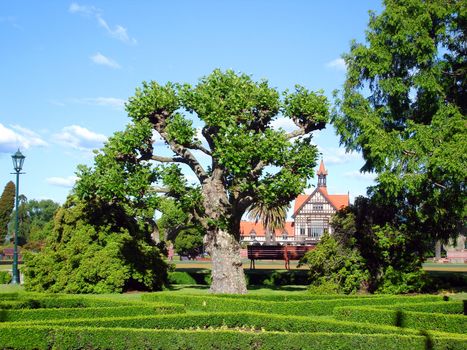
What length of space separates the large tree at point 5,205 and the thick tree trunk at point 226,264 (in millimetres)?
67336

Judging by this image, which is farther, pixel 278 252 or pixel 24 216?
pixel 24 216

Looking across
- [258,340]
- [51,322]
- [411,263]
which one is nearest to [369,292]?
[411,263]

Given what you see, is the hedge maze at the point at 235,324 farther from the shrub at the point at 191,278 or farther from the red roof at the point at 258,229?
the red roof at the point at 258,229

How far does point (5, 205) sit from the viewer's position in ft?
273

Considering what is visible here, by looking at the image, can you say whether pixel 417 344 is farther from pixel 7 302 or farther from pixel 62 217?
pixel 62 217

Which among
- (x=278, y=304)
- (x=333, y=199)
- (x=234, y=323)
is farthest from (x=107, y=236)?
(x=333, y=199)

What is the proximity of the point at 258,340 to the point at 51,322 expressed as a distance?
4.49m

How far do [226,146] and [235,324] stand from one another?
842 centimetres

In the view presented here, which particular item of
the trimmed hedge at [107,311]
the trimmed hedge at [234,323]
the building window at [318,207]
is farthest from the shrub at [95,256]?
the building window at [318,207]

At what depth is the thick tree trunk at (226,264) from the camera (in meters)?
22.9

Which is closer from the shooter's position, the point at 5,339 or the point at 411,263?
the point at 5,339

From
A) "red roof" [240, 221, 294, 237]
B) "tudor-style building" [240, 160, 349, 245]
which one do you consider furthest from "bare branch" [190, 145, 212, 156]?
"red roof" [240, 221, 294, 237]

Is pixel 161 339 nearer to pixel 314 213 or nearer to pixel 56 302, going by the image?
pixel 56 302

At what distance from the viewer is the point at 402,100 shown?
23.5 metres
